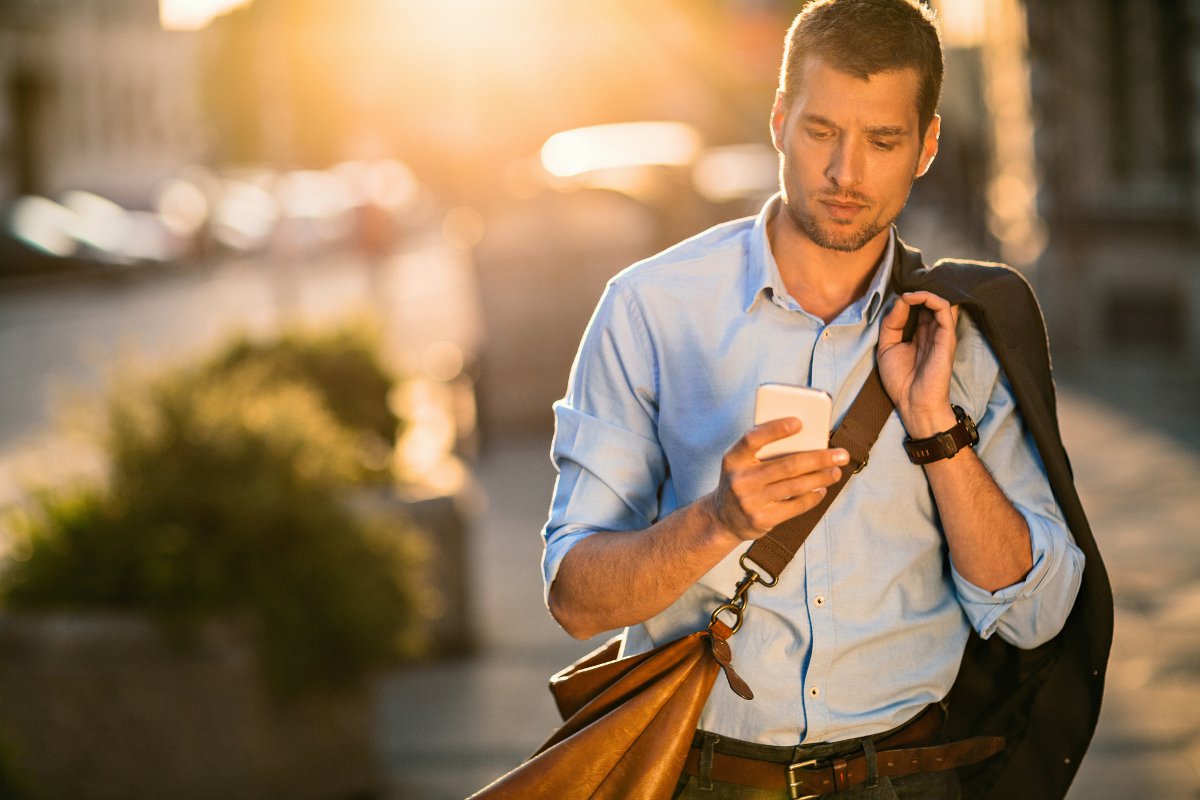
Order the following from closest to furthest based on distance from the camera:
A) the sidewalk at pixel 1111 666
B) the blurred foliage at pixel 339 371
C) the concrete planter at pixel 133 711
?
the concrete planter at pixel 133 711 < the sidewalk at pixel 1111 666 < the blurred foliage at pixel 339 371

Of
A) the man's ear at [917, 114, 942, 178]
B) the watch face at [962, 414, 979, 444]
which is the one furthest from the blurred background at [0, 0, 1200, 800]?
the man's ear at [917, 114, 942, 178]

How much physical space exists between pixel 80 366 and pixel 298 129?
50693 millimetres

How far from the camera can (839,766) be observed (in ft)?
Result: 8.46

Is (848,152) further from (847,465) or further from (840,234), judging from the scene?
(847,465)

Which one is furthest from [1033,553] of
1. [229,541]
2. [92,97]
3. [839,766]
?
[92,97]

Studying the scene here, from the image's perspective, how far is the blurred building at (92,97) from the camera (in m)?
47.1

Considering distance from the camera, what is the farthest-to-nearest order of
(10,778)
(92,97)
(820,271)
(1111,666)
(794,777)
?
1. (92,97)
2. (1111,666)
3. (10,778)
4. (820,271)
5. (794,777)

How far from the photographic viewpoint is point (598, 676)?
256 cm

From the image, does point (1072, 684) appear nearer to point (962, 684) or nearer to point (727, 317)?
point (962, 684)

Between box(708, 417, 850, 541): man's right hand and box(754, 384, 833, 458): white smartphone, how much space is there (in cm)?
1

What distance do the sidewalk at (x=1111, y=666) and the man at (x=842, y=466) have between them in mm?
2876

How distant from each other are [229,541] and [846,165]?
11.1 feet

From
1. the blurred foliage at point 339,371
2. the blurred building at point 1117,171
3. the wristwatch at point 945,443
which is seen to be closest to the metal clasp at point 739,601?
the wristwatch at point 945,443

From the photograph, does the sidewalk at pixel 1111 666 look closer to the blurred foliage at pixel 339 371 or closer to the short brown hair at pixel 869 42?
the blurred foliage at pixel 339 371
